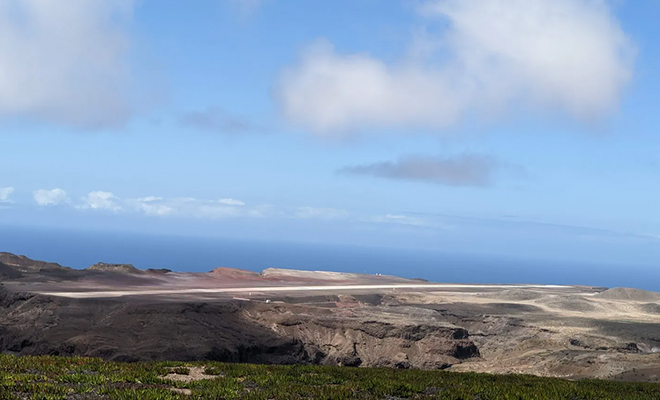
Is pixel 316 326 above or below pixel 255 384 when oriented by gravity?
below

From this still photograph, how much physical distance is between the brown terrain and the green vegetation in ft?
43.6

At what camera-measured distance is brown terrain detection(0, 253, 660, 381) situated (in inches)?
1620

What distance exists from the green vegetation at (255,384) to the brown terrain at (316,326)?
1328 centimetres

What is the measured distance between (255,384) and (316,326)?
108 ft

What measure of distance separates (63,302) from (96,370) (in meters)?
33.0

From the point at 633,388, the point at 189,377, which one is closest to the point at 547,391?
the point at 633,388

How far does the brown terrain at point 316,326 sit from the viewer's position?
135 ft

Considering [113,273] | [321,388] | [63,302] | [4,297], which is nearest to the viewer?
[321,388]

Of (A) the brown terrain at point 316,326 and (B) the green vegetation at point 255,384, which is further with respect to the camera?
(A) the brown terrain at point 316,326

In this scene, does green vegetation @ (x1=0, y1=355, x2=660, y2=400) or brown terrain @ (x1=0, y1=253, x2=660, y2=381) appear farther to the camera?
brown terrain @ (x1=0, y1=253, x2=660, y2=381)

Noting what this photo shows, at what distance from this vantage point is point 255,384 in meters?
18.5

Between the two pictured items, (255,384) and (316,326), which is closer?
(255,384)

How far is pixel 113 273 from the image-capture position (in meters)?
71.1

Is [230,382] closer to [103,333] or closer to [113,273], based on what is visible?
[103,333]
